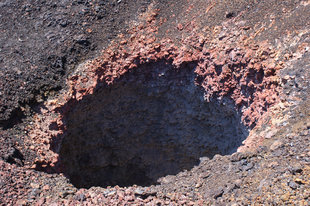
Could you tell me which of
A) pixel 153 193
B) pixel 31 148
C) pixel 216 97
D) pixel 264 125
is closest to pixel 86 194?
pixel 153 193

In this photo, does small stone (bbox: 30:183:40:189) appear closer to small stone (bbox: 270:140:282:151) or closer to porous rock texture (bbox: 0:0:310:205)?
porous rock texture (bbox: 0:0:310:205)

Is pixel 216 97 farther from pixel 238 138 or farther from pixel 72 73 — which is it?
pixel 72 73

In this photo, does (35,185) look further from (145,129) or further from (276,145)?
(145,129)

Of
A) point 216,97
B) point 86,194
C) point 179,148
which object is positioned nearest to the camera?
point 86,194

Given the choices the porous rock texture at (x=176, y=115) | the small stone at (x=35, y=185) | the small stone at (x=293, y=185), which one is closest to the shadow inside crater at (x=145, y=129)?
the porous rock texture at (x=176, y=115)

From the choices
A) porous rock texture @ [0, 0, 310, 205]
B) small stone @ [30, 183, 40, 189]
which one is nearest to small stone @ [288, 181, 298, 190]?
porous rock texture @ [0, 0, 310, 205]

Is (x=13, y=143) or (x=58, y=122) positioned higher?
(x=58, y=122)

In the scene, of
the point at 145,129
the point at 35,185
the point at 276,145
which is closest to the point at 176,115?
the point at 145,129

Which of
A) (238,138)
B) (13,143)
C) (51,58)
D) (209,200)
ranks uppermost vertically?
(51,58)

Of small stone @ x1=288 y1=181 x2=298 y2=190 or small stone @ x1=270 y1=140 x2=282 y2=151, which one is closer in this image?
small stone @ x1=288 y1=181 x2=298 y2=190
